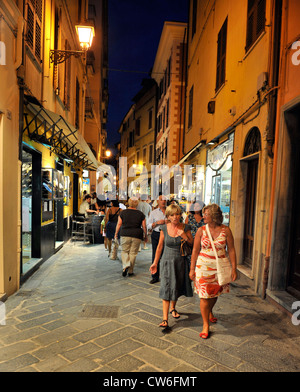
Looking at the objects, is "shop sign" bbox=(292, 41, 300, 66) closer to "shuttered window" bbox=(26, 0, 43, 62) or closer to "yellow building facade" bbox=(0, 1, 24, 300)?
"yellow building facade" bbox=(0, 1, 24, 300)

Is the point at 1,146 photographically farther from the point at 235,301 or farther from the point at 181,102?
the point at 181,102

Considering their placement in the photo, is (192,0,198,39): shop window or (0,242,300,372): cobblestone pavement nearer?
(0,242,300,372): cobblestone pavement

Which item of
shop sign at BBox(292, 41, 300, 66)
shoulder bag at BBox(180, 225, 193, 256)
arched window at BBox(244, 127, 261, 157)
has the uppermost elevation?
shop sign at BBox(292, 41, 300, 66)

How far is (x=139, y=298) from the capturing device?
5164 millimetres

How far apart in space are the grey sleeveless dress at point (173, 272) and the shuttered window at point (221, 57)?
645 centimetres

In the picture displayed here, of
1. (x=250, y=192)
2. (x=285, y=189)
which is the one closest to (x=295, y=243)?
(x=285, y=189)

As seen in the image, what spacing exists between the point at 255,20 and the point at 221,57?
262cm

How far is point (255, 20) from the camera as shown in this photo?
21.2 ft

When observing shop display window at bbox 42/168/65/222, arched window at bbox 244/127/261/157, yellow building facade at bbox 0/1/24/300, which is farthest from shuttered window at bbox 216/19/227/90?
yellow building facade at bbox 0/1/24/300

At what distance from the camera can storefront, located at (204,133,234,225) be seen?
8.15 m

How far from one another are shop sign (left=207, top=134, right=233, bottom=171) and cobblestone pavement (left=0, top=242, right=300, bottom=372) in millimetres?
3825

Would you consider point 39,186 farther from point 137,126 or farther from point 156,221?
point 137,126

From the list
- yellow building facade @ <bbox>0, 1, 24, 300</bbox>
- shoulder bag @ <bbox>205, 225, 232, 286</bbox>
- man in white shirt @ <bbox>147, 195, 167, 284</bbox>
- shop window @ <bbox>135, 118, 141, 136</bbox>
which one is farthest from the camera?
shop window @ <bbox>135, 118, 141, 136</bbox>
